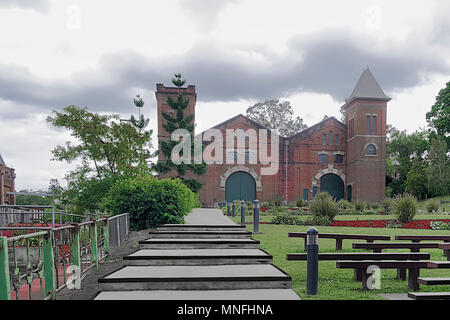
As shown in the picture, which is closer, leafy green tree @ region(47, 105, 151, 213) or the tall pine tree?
leafy green tree @ region(47, 105, 151, 213)

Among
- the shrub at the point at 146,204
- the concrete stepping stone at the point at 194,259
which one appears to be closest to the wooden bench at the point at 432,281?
the concrete stepping stone at the point at 194,259

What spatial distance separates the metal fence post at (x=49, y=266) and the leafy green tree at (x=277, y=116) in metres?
54.8

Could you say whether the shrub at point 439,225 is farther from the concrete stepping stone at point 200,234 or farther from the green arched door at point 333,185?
the green arched door at point 333,185

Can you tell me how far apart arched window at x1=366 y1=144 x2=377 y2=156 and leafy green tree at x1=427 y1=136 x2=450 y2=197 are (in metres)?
9.23

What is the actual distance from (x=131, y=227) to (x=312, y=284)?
24.5 feet

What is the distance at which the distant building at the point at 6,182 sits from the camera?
33.9 metres

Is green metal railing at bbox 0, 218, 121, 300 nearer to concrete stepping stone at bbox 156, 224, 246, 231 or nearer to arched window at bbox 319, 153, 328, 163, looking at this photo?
concrete stepping stone at bbox 156, 224, 246, 231

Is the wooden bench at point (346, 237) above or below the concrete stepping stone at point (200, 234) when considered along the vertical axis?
above

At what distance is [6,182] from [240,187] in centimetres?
2624

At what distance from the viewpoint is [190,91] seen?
114 ft

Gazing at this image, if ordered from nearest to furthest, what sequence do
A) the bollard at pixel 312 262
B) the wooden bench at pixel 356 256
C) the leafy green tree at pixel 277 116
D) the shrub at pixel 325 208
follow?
the bollard at pixel 312 262 → the wooden bench at pixel 356 256 → the shrub at pixel 325 208 → the leafy green tree at pixel 277 116

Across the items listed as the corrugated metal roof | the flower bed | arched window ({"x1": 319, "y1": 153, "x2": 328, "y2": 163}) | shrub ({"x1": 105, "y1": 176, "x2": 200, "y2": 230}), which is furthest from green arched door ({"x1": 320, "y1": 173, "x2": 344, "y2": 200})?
shrub ({"x1": 105, "y1": 176, "x2": 200, "y2": 230})

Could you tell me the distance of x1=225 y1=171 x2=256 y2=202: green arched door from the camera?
36750 millimetres
